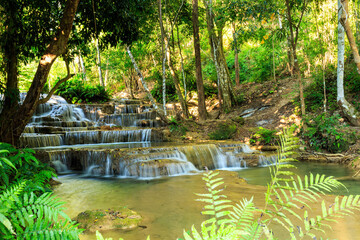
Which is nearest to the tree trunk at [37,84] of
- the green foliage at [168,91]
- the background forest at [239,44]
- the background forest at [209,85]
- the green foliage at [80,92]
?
the background forest at [209,85]

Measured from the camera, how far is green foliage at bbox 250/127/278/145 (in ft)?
35.6

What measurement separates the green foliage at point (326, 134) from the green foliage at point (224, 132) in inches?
126

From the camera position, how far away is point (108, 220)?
153 inches

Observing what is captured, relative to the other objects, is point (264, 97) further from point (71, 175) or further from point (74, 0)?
point (74, 0)

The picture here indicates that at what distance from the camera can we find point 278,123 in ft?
40.3

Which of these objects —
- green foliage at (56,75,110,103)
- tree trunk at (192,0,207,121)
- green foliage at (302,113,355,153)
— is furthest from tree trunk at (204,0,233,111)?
green foliage at (56,75,110,103)

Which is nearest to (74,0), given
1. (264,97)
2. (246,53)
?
(264,97)

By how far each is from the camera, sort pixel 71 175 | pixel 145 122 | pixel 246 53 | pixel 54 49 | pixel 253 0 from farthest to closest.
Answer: pixel 246 53 < pixel 145 122 < pixel 253 0 < pixel 71 175 < pixel 54 49

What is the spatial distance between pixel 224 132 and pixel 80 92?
40.4ft

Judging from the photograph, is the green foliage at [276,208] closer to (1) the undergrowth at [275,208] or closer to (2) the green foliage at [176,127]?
(1) the undergrowth at [275,208]

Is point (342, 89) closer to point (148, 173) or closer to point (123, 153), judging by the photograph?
point (148, 173)

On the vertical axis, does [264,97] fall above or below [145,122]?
above

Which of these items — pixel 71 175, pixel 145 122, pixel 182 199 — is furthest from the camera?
pixel 145 122

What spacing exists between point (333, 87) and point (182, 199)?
975 cm
